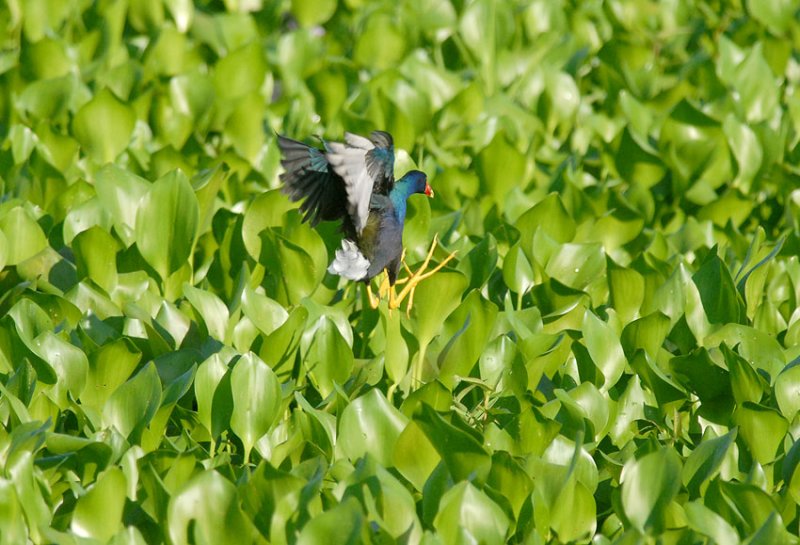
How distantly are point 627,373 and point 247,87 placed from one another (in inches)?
82.5

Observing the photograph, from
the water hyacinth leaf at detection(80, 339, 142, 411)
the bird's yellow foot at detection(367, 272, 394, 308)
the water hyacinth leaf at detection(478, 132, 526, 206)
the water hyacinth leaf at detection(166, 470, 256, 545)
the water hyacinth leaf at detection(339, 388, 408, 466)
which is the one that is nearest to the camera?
the water hyacinth leaf at detection(166, 470, 256, 545)

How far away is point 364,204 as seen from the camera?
298 cm

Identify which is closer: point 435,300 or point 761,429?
point 761,429

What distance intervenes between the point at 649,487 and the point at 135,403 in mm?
1072

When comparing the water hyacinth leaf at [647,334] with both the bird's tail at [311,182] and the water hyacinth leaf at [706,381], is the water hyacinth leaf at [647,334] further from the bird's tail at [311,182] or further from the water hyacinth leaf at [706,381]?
the bird's tail at [311,182]

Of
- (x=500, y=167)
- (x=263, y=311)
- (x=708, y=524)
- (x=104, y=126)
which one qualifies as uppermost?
(x=708, y=524)

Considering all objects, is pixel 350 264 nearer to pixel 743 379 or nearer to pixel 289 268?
pixel 289 268

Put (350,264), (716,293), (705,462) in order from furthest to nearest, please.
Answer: (716,293) → (350,264) → (705,462)

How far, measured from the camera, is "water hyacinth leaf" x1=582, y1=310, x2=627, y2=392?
9.96 feet

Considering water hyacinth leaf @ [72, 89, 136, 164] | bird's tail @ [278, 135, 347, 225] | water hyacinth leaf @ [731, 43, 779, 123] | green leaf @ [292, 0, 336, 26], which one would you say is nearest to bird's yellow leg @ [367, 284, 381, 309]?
bird's tail @ [278, 135, 347, 225]

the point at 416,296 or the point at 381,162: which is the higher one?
the point at 381,162

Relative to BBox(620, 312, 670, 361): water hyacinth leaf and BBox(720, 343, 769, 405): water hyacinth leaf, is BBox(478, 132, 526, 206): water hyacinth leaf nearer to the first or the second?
BBox(620, 312, 670, 361): water hyacinth leaf

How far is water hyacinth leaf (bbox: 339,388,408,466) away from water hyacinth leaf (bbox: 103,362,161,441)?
1.32ft

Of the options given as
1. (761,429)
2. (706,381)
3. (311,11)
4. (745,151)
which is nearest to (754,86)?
(745,151)
